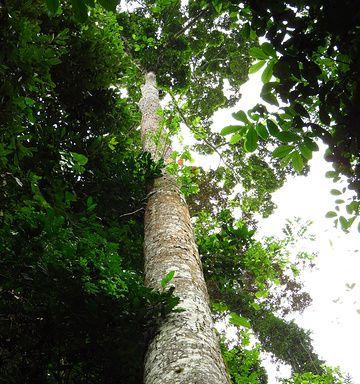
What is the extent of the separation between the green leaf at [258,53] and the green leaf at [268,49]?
2cm

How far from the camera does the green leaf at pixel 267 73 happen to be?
5.86 ft

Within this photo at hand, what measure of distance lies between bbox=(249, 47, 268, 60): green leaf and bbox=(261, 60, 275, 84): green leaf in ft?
0.18

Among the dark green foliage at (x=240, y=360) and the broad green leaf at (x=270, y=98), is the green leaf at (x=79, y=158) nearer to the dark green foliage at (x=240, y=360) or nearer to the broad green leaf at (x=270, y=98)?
the broad green leaf at (x=270, y=98)

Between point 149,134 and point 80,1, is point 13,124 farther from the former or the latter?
point 149,134

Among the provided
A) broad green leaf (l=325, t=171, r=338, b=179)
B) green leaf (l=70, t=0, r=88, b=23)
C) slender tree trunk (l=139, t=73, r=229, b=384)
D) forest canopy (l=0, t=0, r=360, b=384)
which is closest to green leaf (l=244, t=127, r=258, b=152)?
forest canopy (l=0, t=0, r=360, b=384)

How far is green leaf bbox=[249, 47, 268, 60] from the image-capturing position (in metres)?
1.71

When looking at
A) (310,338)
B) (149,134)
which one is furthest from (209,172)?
(310,338)

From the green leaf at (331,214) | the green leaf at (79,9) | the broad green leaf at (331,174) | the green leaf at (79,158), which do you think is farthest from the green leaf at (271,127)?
the green leaf at (79,158)

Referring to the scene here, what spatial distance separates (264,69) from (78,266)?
200 cm

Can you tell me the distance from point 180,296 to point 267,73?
84.8 inches

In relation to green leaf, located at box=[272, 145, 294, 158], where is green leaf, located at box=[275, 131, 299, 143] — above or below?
below

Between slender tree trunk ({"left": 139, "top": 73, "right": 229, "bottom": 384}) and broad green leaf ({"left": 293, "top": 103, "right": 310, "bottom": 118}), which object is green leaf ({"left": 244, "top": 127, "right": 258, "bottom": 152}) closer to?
broad green leaf ({"left": 293, "top": 103, "right": 310, "bottom": 118})

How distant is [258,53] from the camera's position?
1730mm

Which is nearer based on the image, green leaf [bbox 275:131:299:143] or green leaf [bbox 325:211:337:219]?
green leaf [bbox 275:131:299:143]
